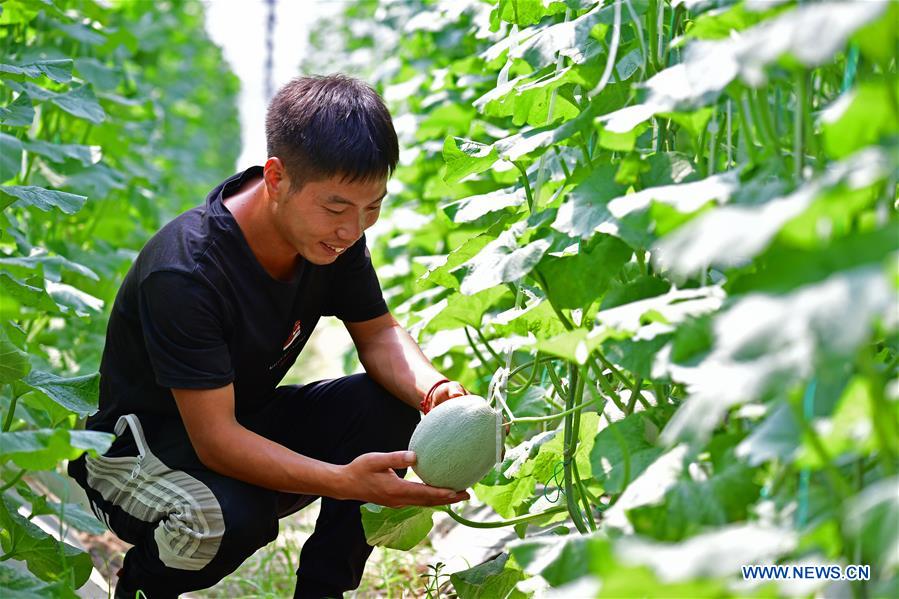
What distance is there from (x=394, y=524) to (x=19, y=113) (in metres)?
1.20

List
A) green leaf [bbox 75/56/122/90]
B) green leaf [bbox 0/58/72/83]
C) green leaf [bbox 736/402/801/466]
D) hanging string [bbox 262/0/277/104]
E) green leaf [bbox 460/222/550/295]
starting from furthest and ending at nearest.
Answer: hanging string [bbox 262/0/277/104] → green leaf [bbox 75/56/122/90] → green leaf [bbox 0/58/72/83] → green leaf [bbox 460/222/550/295] → green leaf [bbox 736/402/801/466]

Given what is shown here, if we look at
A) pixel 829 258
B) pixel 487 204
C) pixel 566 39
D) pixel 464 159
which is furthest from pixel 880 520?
pixel 487 204

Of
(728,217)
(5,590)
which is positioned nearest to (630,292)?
(728,217)

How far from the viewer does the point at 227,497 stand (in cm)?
228

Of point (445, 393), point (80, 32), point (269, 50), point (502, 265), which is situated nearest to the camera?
point (502, 265)

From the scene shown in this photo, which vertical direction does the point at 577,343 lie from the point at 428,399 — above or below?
above

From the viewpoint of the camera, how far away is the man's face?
219 centimetres

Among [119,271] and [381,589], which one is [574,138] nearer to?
[381,589]

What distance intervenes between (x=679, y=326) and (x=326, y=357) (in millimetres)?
5321

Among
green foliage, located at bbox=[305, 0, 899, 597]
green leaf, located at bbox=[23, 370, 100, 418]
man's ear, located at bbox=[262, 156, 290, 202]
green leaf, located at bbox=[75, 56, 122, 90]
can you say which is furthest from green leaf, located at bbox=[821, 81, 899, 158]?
green leaf, located at bbox=[75, 56, 122, 90]

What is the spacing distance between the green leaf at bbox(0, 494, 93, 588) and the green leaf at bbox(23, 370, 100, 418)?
21 cm

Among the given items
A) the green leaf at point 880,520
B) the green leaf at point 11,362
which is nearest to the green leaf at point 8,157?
the green leaf at point 11,362

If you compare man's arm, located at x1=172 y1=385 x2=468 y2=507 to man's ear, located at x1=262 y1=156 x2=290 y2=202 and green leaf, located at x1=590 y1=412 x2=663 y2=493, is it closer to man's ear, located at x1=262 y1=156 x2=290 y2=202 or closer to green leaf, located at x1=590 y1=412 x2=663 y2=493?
man's ear, located at x1=262 y1=156 x2=290 y2=202

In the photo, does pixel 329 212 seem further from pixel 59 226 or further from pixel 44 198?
pixel 59 226
